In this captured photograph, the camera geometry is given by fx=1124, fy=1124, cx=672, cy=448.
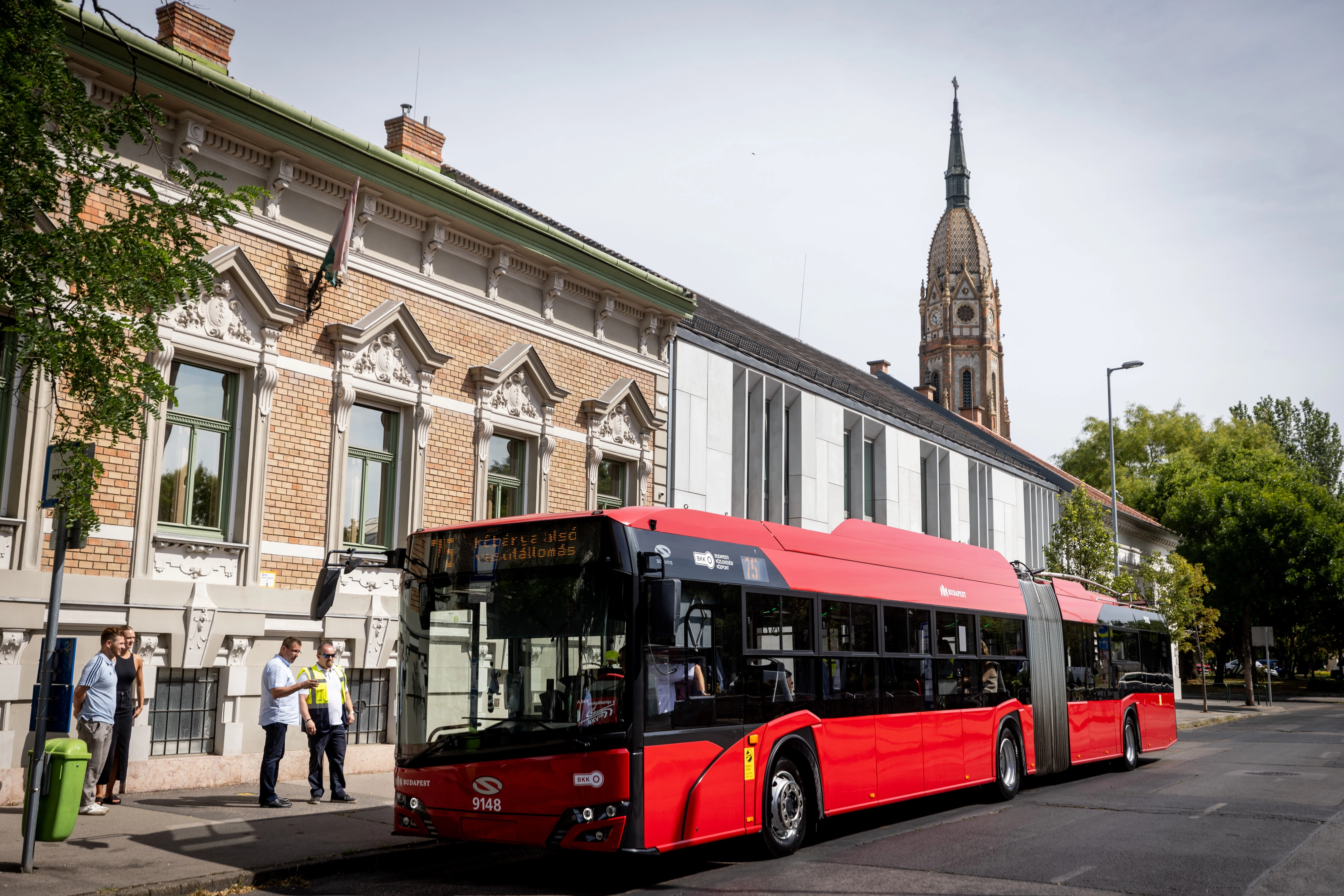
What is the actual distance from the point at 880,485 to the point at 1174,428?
41451 millimetres

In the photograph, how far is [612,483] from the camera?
784 inches

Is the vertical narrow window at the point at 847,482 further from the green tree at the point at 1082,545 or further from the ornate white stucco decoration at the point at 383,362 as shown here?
the ornate white stucco decoration at the point at 383,362

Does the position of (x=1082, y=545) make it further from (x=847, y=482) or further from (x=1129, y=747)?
(x=1129, y=747)

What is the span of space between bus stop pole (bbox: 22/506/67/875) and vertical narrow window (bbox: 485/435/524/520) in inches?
366

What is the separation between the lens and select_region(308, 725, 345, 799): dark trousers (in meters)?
11.9

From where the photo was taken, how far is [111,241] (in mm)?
8016

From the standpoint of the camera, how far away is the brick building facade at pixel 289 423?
12117 millimetres

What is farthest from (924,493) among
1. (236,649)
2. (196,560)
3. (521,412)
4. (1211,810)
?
(196,560)

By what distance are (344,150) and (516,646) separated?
29.8ft

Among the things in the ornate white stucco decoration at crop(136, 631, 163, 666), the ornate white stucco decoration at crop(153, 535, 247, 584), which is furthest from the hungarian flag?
the ornate white stucco decoration at crop(136, 631, 163, 666)

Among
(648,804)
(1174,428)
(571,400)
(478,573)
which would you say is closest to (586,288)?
(571,400)

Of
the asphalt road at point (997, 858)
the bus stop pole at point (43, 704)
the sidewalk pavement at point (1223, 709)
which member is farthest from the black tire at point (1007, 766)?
the sidewalk pavement at point (1223, 709)

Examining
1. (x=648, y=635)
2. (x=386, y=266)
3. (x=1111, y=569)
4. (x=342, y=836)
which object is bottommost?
(x=342, y=836)

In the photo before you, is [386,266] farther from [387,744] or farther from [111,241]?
[111,241]
